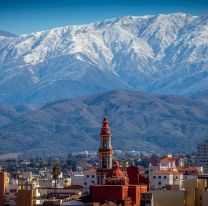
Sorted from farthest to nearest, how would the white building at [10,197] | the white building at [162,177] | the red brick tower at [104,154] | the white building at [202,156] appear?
the white building at [202,156] → the white building at [162,177] → the red brick tower at [104,154] → the white building at [10,197]

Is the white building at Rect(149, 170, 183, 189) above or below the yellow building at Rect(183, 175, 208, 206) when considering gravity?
above

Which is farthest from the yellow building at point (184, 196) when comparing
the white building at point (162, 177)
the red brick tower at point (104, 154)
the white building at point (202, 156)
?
the white building at point (202, 156)

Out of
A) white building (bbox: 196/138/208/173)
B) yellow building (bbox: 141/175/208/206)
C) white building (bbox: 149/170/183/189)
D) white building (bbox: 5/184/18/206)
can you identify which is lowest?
yellow building (bbox: 141/175/208/206)

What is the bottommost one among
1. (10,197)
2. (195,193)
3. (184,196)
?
(184,196)

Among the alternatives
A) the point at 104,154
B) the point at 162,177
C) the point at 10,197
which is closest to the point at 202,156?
the point at 162,177

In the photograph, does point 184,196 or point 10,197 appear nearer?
point 184,196

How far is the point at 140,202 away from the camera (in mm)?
72688

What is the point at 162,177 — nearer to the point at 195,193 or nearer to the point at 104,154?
the point at 104,154

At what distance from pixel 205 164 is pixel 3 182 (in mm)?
86778

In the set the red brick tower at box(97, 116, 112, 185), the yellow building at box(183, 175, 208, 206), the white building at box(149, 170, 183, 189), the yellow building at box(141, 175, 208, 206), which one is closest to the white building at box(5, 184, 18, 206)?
the red brick tower at box(97, 116, 112, 185)

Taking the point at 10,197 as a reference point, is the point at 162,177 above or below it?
above

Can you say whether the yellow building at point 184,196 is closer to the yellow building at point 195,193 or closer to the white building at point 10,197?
the yellow building at point 195,193

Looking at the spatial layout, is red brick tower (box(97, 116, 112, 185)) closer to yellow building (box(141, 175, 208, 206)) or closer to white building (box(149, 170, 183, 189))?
white building (box(149, 170, 183, 189))

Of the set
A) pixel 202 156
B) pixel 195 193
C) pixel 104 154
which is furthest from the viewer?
pixel 202 156
